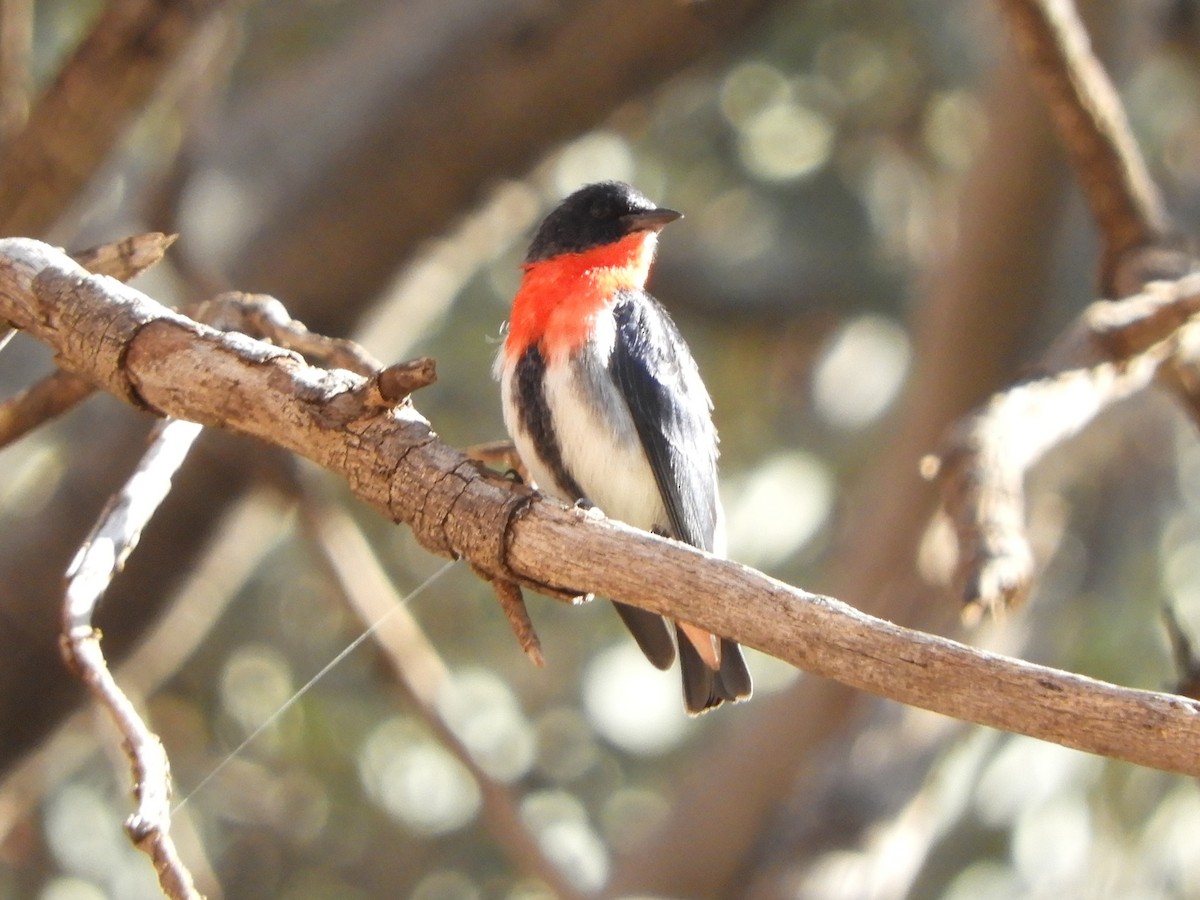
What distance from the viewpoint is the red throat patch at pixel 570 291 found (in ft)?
11.4

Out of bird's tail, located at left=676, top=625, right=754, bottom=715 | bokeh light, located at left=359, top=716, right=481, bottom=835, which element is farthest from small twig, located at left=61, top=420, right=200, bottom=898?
bokeh light, located at left=359, top=716, right=481, bottom=835

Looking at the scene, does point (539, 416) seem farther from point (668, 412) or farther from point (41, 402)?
point (41, 402)

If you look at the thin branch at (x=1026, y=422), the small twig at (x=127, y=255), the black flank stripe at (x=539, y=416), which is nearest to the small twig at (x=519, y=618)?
the thin branch at (x=1026, y=422)

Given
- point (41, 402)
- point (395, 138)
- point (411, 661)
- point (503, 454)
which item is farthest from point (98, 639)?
point (395, 138)

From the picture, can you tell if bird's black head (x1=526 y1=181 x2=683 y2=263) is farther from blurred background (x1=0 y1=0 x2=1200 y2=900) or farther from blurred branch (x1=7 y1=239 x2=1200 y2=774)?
blurred branch (x1=7 y1=239 x2=1200 y2=774)

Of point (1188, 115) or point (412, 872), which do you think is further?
point (1188, 115)

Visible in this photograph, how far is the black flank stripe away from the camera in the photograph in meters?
3.41

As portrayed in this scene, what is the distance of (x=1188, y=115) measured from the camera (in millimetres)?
7270

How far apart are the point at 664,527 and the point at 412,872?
11.9 feet

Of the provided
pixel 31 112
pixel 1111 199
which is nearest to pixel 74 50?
pixel 31 112

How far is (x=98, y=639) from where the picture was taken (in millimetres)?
2166

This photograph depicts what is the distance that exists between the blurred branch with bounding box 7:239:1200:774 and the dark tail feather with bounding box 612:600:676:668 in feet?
3.96

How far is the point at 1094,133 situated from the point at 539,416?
5.86 feet

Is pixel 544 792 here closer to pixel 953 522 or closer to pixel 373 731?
pixel 373 731
